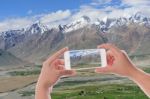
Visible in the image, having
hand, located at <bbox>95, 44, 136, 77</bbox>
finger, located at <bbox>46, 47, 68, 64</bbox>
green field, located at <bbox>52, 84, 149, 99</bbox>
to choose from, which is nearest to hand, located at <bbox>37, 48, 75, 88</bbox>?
finger, located at <bbox>46, 47, 68, 64</bbox>

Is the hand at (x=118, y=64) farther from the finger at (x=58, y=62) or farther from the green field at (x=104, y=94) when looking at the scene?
the green field at (x=104, y=94)

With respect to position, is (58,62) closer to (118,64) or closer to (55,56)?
(55,56)

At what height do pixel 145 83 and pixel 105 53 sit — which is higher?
pixel 105 53

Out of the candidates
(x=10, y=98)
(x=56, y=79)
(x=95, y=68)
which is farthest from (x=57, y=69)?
(x=10, y=98)

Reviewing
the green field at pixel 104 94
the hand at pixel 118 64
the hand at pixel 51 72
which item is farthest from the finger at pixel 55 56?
the green field at pixel 104 94

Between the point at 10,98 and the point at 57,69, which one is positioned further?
the point at 10,98

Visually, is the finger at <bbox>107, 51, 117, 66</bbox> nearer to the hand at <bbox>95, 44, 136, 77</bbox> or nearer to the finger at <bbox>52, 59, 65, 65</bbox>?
the hand at <bbox>95, 44, 136, 77</bbox>

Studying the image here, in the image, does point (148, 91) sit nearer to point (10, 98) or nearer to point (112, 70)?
point (112, 70)
